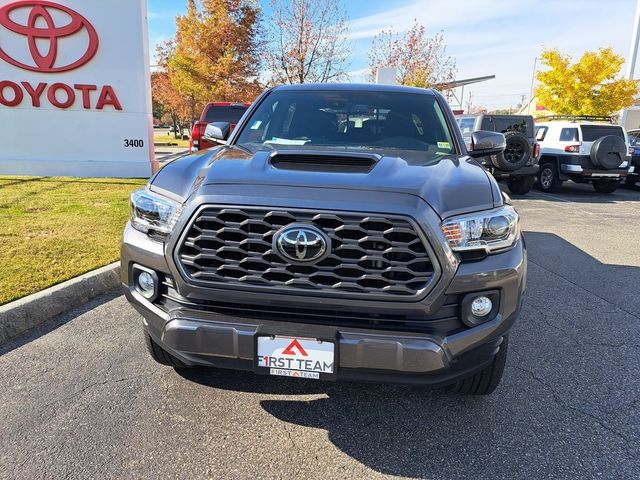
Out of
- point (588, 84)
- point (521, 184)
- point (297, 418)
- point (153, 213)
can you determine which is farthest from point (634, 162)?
point (153, 213)

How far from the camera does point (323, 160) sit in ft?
8.13

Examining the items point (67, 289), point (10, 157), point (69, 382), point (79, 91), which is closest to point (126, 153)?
point (79, 91)

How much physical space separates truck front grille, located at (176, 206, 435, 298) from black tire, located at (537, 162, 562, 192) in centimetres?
1289

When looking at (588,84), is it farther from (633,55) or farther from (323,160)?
(323,160)

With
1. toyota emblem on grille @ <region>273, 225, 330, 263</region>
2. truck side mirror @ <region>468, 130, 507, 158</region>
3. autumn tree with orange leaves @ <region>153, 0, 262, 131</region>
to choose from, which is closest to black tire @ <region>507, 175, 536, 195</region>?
truck side mirror @ <region>468, 130, 507, 158</region>

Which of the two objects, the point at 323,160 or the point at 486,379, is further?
the point at 486,379

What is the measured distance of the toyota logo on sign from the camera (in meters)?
10.5

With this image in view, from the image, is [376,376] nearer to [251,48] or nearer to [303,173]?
[303,173]

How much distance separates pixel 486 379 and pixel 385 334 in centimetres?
89

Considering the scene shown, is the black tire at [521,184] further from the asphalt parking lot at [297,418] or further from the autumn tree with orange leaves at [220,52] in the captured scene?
the autumn tree with orange leaves at [220,52]

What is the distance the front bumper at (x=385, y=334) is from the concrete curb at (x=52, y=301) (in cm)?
176

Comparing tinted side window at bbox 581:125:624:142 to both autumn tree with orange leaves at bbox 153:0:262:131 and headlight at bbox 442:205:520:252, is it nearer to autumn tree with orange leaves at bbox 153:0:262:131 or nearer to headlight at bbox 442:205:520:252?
headlight at bbox 442:205:520:252

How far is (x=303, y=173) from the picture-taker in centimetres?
225

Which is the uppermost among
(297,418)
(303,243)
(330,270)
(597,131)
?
(597,131)
